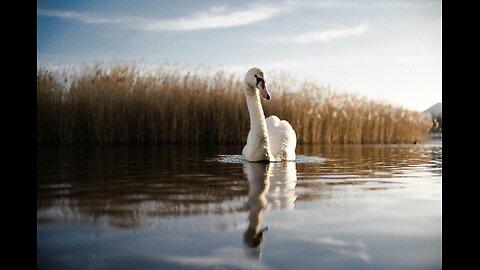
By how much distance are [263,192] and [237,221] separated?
2.73ft

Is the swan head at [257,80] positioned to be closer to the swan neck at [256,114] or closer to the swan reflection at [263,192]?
the swan neck at [256,114]

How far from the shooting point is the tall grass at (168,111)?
7.01m

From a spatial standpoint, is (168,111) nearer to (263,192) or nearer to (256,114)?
(256,114)

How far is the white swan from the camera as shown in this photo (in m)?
4.91

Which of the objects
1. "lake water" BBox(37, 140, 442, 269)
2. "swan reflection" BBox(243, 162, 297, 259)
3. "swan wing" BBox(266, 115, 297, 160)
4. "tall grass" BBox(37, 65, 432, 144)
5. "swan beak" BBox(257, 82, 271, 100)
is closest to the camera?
"lake water" BBox(37, 140, 442, 269)

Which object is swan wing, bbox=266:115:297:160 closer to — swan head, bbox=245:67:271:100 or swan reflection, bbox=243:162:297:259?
swan reflection, bbox=243:162:297:259

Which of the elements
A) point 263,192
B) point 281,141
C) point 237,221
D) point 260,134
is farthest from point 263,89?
point 237,221

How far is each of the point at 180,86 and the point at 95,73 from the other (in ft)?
4.44

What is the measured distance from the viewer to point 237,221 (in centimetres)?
213

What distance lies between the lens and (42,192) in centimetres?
291

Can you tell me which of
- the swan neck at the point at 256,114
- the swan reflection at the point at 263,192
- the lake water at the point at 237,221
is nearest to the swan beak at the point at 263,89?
the swan neck at the point at 256,114

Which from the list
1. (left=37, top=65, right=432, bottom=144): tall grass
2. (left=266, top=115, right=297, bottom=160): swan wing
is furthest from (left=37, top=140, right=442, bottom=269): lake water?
(left=37, top=65, right=432, bottom=144): tall grass
